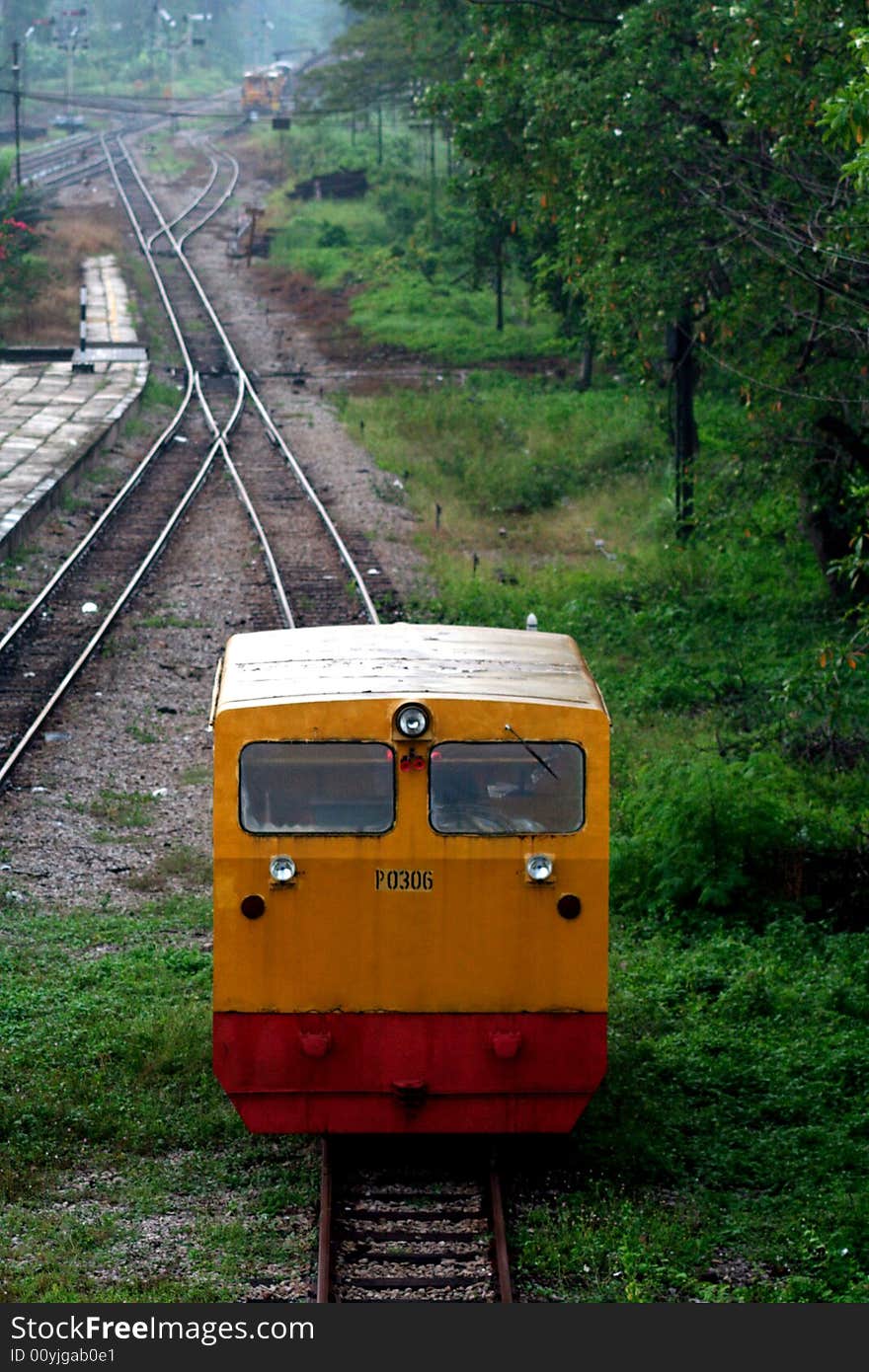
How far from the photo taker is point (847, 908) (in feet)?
37.8

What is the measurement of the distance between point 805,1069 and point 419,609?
33.3 feet

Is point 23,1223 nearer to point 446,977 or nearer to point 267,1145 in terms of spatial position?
point 267,1145

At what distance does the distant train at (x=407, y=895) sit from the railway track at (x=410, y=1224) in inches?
18.2

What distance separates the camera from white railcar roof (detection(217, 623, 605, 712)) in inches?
295

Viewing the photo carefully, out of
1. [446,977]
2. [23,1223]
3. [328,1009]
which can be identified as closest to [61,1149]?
[23,1223]

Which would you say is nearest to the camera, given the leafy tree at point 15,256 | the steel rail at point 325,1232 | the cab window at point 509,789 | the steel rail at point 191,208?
the steel rail at point 325,1232

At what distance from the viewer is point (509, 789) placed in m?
7.42

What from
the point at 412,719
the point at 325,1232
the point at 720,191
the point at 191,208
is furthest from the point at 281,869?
the point at 191,208

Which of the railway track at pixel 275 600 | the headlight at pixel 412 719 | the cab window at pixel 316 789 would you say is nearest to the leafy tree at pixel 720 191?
the railway track at pixel 275 600

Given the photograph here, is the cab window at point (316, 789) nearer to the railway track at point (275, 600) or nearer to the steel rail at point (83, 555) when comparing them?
the railway track at point (275, 600)

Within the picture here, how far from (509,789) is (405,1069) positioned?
1374 mm

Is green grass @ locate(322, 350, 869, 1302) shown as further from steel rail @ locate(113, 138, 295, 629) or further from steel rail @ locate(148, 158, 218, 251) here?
steel rail @ locate(148, 158, 218, 251)

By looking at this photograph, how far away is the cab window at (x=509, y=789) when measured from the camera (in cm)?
A: 738

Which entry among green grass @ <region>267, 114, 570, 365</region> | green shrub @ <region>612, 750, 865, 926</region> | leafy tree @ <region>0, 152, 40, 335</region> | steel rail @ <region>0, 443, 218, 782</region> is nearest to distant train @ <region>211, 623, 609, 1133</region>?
green shrub @ <region>612, 750, 865, 926</region>
